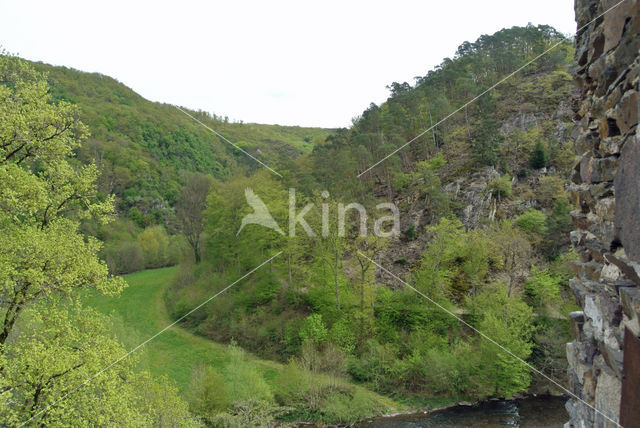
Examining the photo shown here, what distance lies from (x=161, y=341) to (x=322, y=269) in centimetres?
1136

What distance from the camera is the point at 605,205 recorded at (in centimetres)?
239

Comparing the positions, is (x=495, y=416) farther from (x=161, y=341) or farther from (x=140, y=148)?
(x=140, y=148)

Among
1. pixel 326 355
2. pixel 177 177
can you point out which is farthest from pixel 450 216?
pixel 177 177

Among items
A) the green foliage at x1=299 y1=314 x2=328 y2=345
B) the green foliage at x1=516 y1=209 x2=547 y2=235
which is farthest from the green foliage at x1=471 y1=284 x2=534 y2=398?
the green foliage at x1=299 y1=314 x2=328 y2=345

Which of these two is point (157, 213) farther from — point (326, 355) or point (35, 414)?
point (35, 414)

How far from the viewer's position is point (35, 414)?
5488 millimetres

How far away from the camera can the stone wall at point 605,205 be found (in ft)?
6.75

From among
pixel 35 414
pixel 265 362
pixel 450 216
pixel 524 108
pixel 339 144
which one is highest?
pixel 524 108

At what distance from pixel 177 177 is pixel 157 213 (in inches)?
416

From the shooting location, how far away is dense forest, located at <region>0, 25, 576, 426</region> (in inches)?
245

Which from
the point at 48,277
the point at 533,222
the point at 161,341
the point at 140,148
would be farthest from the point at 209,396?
the point at 140,148

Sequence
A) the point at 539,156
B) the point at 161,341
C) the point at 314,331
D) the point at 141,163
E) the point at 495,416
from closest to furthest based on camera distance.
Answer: the point at 495,416 < the point at 314,331 < the point at 161,341 < the point at 539,156 < the point at 141,163

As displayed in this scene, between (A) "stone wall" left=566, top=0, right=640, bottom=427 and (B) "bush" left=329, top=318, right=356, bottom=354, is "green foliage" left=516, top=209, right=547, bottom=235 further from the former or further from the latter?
(A) "stone wall" left=566, top=0, right=640, bottom=427

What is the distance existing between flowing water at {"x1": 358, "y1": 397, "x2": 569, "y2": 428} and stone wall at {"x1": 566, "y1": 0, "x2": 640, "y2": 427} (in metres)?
16.1
